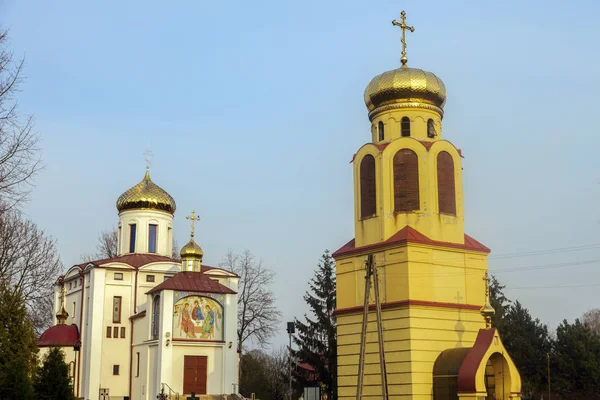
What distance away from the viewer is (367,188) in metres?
27.6

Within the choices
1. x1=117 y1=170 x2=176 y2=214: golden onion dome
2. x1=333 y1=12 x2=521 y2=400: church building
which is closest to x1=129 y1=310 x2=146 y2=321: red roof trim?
x1=117 y1=170 x2=176 y2=214: golden onion dome

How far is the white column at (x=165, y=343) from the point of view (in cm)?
3481

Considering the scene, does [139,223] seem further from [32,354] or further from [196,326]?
[32,354]

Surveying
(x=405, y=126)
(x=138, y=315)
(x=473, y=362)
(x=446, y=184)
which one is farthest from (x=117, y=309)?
(x=473, y=362)

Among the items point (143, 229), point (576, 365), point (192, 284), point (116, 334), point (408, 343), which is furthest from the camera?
point (143, 229)

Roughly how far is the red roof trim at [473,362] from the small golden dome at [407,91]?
8.74 metres

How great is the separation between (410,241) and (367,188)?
10.3 ft

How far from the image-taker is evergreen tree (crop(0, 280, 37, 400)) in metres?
→ 19.1

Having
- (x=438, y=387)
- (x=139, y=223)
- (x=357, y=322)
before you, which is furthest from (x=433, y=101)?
(x=139, y=223)

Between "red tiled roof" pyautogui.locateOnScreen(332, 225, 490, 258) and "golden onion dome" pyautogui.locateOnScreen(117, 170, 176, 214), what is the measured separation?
17.7 m

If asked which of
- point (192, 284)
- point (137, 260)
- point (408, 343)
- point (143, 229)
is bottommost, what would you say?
point (408, 343)

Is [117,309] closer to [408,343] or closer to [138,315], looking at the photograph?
[138,315]

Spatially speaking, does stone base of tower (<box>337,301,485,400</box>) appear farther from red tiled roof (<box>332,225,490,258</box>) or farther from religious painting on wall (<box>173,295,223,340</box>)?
religious painting on wall (<box>173,295,223,340</box>)

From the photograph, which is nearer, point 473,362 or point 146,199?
point 473,362
